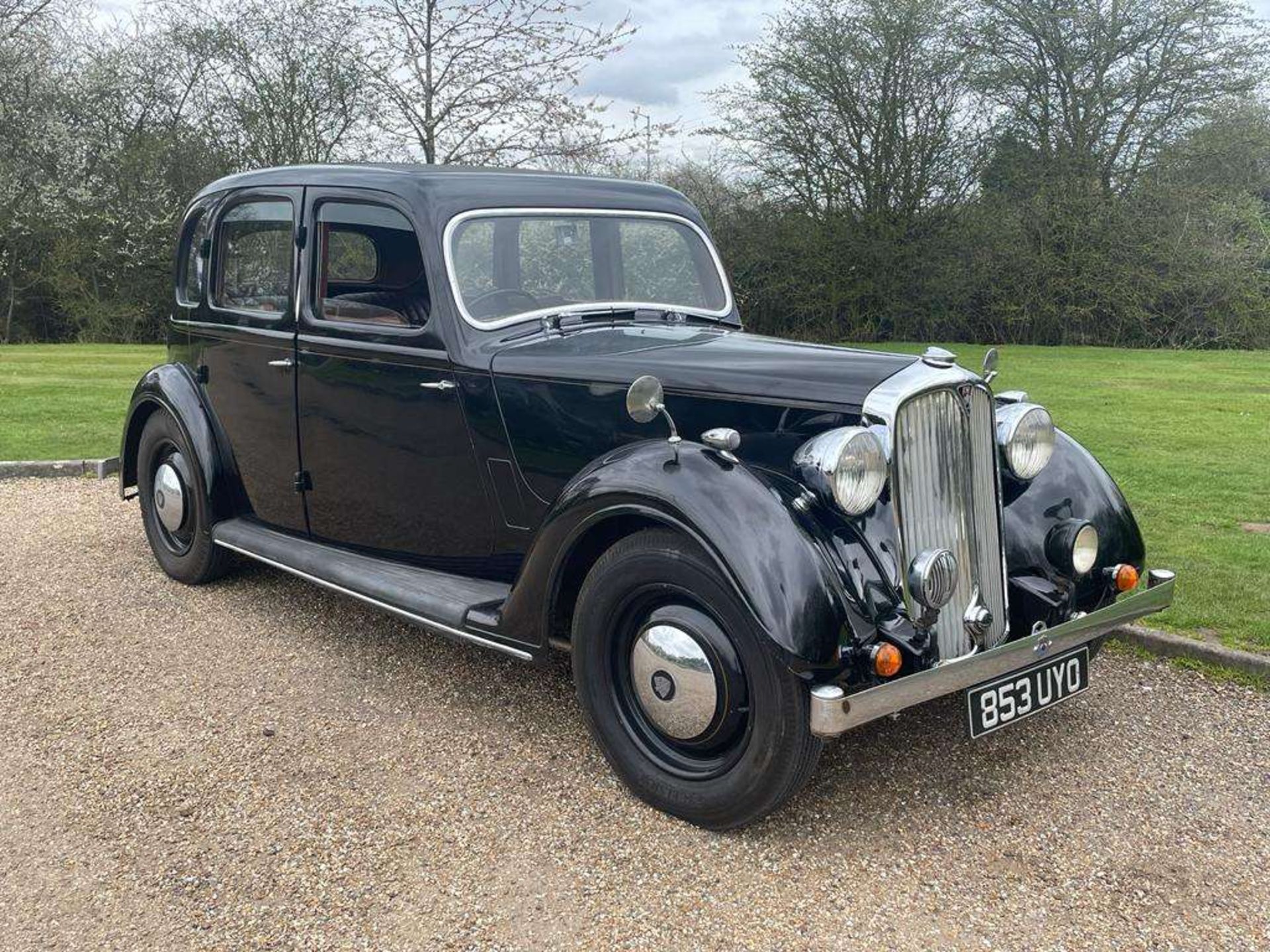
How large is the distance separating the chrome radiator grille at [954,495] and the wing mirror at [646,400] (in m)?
0.69

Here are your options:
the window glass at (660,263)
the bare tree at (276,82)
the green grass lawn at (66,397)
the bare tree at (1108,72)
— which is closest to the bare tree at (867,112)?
the bare tree at (1108,72)

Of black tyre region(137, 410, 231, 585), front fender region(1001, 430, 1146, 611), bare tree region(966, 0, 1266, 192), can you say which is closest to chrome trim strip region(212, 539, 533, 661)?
black tyre region(137, 410, 231, 585)

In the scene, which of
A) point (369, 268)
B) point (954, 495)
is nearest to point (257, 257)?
point (369, 268)

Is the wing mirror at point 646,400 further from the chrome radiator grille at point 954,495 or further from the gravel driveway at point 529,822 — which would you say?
the gravel driveway at point 529,822

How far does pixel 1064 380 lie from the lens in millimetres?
13562

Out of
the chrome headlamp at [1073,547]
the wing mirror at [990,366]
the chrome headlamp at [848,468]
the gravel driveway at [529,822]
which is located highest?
the wing mirror at [990,366]

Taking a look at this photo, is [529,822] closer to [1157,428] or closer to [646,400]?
[646,400]

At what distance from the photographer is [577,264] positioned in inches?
168

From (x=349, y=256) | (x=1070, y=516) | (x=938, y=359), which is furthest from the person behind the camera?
(x=349, y=256)

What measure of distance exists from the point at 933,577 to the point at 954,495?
1.33 ft

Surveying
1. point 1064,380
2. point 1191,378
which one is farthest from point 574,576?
point 1191,378

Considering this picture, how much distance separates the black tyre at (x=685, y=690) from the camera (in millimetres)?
2820

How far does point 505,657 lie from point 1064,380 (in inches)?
441

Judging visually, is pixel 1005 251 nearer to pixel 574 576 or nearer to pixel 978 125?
pixel 978 125
